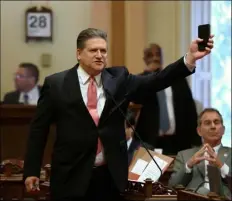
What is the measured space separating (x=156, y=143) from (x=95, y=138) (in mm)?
3121

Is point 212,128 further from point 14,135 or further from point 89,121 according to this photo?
point 14,135

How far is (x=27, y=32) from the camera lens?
845cm

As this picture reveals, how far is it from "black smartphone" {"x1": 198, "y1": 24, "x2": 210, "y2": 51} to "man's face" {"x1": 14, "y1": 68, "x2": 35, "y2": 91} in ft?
14.2

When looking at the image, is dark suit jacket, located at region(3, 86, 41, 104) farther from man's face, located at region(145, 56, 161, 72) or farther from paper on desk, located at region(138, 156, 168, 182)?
paper on desk, located at region(138, 156, 168, 182)

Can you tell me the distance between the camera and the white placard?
333 inches

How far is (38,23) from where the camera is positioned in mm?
8477

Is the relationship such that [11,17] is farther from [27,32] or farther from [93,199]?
[93,199]

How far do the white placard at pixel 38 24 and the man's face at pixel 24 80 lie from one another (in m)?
1.10

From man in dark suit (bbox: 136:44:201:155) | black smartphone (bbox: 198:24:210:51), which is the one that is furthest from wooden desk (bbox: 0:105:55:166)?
black smartphone (bbox: 198:24:210:51)

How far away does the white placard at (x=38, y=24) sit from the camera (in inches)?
333

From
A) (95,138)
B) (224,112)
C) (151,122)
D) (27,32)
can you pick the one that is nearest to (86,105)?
(95,138)

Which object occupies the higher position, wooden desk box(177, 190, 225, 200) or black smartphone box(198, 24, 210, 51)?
black smartphone box(198, 24, 210, 51)

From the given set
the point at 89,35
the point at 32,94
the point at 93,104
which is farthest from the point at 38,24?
the point at 93,104

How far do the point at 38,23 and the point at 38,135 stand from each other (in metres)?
5.17
